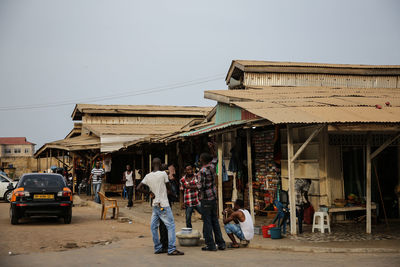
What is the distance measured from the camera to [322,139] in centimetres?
1309

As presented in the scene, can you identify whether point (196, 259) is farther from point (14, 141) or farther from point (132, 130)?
point (14, 141)

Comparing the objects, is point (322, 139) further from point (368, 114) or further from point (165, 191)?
point (165, 191)

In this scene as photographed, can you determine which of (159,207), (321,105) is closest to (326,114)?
(321,105)

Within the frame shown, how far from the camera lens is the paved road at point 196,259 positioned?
809 cm

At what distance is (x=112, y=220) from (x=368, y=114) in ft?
29.6

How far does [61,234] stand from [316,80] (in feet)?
44.5

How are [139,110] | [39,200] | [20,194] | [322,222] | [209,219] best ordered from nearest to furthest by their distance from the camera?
[209,219] → [322,222] → [20,194] → [39,200] → [139,110]

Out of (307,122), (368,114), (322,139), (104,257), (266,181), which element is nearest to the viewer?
(104,257)

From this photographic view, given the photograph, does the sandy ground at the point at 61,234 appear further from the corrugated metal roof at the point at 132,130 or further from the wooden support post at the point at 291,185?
the corrugated metal roof at the point at 132,130

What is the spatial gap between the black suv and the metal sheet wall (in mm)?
9489

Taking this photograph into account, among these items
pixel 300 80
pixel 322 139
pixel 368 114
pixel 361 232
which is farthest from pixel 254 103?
pixel 300 80

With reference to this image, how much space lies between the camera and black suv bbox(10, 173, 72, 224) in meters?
14.1

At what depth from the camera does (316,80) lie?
21.8m

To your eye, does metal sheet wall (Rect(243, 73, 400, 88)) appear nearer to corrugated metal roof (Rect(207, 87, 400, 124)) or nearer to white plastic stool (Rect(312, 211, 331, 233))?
corrugated metal roof (Rect(207, 87, 400, 124))
